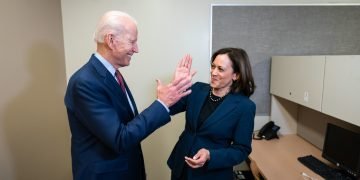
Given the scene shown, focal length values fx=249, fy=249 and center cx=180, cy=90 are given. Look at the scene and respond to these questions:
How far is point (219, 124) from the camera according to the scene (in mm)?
1398

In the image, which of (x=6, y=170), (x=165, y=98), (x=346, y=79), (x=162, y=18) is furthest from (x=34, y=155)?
(x=346, y=79)

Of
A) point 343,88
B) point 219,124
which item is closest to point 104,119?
point 219,124

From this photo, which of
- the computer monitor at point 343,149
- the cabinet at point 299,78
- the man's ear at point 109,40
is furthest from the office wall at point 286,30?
the man's ear at point 109,40

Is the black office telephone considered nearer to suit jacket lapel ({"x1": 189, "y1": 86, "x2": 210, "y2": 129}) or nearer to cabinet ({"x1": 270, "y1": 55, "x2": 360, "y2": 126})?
cabinet ({"x1": 270, "y1": 55, "x2": 360, "y2": 126})

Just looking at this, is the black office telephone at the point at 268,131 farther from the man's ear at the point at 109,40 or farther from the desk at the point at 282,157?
the man's ear at the point at 109,40

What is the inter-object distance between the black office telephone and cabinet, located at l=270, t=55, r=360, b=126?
405 millimetres

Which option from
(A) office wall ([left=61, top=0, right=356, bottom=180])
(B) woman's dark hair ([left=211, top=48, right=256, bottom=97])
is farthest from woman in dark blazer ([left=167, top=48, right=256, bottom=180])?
(A) office wall ([left=61, top=0, right=356, bottom=180])

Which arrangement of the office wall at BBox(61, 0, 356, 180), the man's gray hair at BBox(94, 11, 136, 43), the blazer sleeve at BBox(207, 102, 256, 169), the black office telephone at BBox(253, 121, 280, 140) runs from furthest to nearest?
the black office telephone at BBox(253, 121, 280, 140) < the office wall at BBox(61, 0, 356, 180) < the blazer sleeve at BBox(207, 102, 256, 169) < the man's gray hair at BBox(94, 11, 136, 43)

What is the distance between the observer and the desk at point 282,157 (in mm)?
1768

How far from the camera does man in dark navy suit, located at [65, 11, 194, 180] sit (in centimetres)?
99

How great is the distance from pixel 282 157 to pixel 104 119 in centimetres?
163

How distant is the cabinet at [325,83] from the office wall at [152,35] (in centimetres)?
75

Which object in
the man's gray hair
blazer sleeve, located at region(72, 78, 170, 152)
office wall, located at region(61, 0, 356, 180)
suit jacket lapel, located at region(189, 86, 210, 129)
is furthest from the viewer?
office wall, located at region(61, 0, 356, 180)

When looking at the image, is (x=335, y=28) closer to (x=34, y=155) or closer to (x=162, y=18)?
(x=162, y=18)
